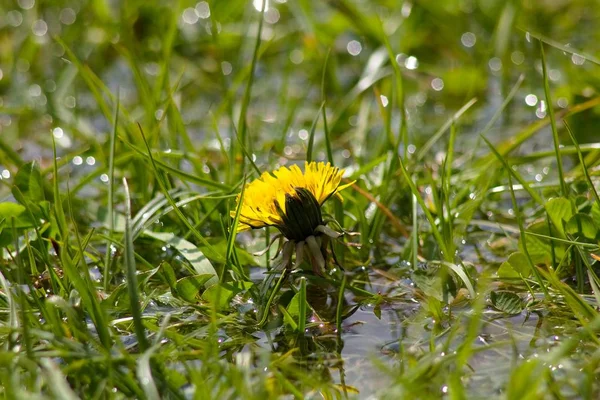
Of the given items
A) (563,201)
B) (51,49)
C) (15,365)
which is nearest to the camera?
(15,365)

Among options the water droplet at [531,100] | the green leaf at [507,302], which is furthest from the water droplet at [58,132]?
the green leaf at [507,302]

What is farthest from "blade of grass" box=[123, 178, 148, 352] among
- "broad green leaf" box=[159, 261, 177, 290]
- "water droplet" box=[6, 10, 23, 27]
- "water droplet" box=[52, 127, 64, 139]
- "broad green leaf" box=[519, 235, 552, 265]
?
"water droplet" box=[6, 10, 23, 27]

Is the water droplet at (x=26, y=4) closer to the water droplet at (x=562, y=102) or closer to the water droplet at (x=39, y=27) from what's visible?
the water droplet at (x=39, y=27)

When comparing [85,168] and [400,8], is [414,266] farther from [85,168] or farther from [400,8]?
[400,8]

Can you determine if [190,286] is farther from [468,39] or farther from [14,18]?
[14,18]

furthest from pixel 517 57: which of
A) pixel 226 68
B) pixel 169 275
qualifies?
pixel 169 275

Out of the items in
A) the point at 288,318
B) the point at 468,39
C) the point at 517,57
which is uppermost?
the point at 468,39

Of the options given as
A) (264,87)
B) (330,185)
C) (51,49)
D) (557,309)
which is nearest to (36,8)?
(51,49)
